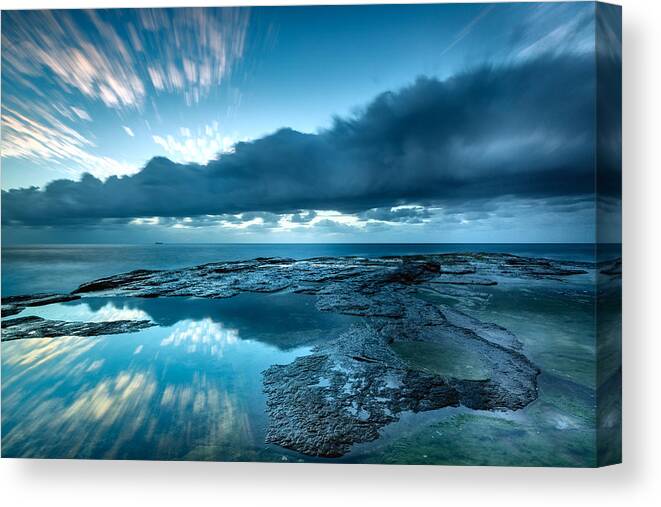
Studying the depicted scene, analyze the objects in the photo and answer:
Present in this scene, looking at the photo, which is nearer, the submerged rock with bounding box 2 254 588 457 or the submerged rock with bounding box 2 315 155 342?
the submerged rock with bounding box 2 254 588 457

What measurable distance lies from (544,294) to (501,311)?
1857 mm

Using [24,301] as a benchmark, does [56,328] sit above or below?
below

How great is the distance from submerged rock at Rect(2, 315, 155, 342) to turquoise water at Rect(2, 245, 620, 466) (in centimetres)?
11

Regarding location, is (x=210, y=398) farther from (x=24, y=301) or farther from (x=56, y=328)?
(x=24, y=301)

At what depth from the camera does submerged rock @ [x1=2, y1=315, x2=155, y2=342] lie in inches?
128

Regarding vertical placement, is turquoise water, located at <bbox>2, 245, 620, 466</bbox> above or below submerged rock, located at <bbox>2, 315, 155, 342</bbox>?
below

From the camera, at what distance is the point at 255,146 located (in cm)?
367

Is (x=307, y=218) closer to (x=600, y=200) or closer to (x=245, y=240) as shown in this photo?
(x=245, y=240)

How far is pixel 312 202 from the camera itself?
434 centimetres

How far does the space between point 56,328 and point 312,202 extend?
4.05 m

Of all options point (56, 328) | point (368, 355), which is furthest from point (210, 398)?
point (56, 328)

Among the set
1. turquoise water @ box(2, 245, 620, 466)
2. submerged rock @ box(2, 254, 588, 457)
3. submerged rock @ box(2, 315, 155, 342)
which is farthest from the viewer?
submerged rock @ box(2, 315, 155, 342)

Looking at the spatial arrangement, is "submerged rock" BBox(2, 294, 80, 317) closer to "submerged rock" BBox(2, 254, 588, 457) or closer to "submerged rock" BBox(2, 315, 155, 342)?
"submerged rock" BBox(2, 254, 588, 457)

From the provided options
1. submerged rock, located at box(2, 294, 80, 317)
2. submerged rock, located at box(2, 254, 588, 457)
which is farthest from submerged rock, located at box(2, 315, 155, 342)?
submerged rock, located at box(2, 294, 80, 317)
